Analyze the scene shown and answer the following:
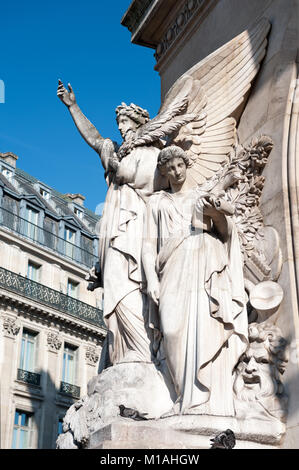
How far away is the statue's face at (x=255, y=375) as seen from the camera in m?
5.46

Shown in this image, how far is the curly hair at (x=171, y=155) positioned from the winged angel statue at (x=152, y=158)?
147 mm

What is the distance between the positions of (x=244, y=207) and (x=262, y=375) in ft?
5.41

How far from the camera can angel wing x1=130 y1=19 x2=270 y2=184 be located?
699 cm

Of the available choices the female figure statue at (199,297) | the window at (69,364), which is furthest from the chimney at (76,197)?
the female figure statue at (199,297)

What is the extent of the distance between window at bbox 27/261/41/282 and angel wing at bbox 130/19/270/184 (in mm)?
25870

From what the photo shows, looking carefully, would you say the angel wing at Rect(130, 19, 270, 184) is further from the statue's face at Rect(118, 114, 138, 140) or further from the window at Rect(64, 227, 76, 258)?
the window at Rect(64, 227, 76, 258)

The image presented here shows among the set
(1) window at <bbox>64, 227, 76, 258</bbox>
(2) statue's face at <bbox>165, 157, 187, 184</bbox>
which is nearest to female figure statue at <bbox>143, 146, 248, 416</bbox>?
(2) statue's face at <bbox>165, 157, 187, 184</bbox>

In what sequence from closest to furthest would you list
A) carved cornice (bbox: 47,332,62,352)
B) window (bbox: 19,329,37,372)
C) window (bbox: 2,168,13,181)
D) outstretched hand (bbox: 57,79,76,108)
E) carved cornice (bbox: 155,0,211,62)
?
outstretched hand (bbox: 57,79,76,108) < carved cornice (bbox: 155,0,211,62) < window (bbox: 19,329,37,372) < carved cornice (bbox: 47,332,62,352) < window (bbox: 2,168,13,181)

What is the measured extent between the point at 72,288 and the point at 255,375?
30.0m

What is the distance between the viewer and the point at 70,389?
3192 centimetres

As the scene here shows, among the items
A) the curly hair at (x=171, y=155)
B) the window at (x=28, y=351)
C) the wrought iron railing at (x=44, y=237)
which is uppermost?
the wrought iron railing at (x=44, y=237)

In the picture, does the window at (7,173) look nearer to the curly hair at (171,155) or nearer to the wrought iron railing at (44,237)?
the wrought iron railing at (44,237)

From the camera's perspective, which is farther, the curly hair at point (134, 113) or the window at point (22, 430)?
the window at point (22, 430)
